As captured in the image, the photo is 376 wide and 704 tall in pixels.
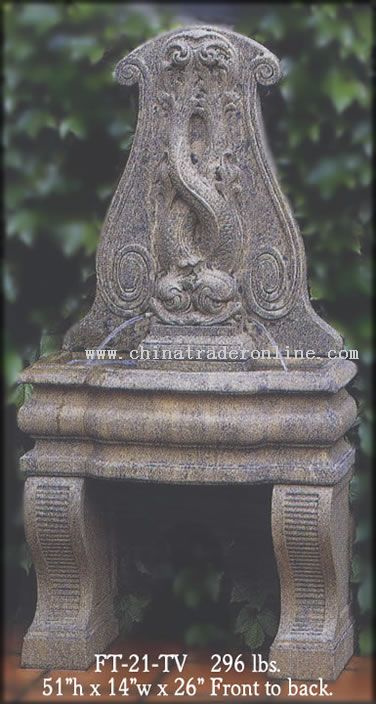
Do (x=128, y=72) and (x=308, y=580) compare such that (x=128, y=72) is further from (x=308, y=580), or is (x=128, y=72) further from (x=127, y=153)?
(x=308, y=580)

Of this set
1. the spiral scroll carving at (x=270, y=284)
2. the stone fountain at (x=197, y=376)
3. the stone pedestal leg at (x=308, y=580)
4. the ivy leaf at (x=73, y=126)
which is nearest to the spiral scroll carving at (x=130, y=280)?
the stone fountain at (x=197, y=376)

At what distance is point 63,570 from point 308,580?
2.66ft

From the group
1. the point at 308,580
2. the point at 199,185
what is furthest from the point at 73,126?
the point at 308,580

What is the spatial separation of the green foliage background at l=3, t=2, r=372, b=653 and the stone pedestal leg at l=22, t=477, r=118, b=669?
0.23m

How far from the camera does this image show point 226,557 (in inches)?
198

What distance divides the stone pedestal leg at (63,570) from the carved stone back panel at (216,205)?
66 centimetres

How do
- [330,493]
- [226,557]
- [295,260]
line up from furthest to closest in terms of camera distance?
[226,557] < [295,260] < [330,493]

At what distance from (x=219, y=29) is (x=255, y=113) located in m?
0.31

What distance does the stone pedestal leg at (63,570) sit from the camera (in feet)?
15.0

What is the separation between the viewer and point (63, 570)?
15.2 ft

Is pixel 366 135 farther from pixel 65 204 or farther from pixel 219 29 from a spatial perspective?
pixel 65 204

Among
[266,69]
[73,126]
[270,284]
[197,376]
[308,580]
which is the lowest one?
[308,580]

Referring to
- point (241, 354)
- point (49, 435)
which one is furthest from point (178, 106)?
point (49, 435)

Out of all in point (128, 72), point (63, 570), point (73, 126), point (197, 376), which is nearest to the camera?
point (197, 376)
